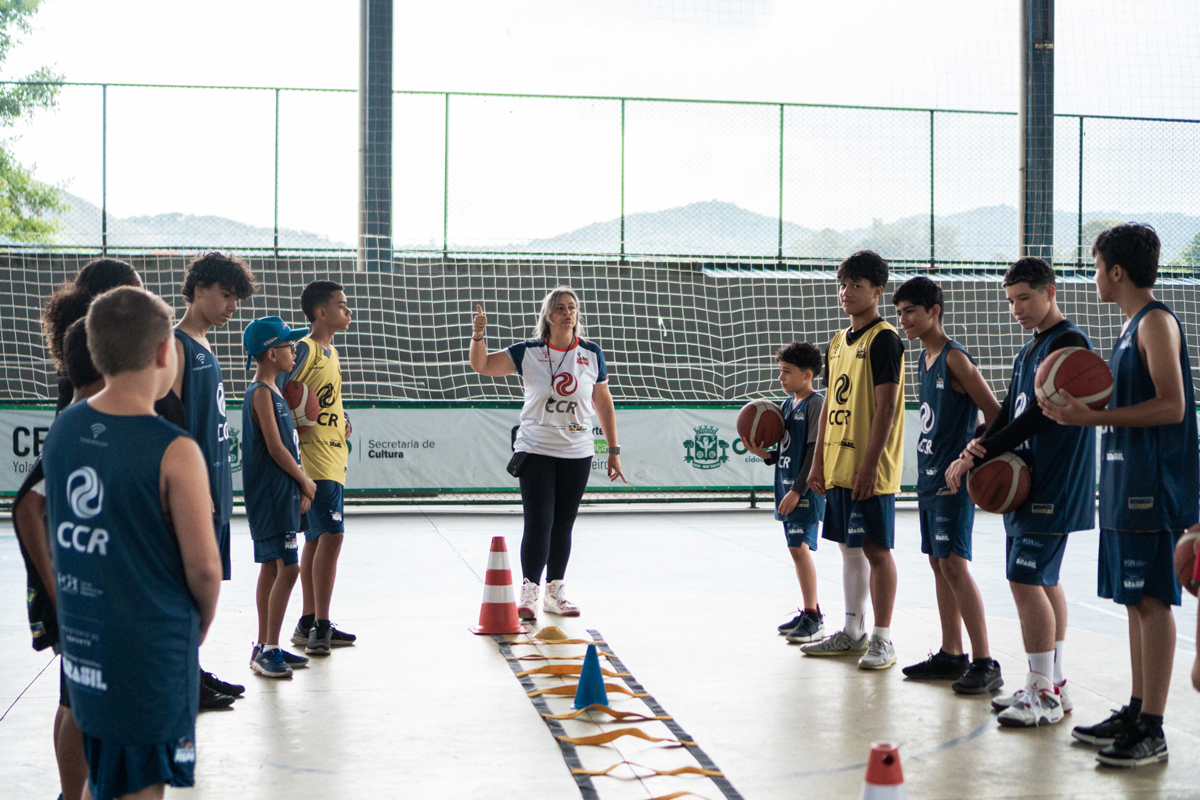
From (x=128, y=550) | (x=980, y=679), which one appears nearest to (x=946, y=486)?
(x=980, y=679)

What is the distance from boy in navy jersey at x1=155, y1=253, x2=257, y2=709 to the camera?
4012 mm

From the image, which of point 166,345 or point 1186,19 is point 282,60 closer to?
point 1186,19

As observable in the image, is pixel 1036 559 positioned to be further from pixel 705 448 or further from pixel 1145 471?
pixel 705 448

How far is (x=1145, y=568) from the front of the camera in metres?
3.61

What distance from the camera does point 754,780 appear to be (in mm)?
3484

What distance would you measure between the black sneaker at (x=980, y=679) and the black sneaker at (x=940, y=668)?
0.64ft

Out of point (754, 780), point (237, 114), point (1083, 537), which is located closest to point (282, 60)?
point (237, 114)

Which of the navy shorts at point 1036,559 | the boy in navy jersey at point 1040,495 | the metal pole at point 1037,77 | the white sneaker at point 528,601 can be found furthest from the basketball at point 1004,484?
the metal pole at point 1037,77

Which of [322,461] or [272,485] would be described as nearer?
[272,485]

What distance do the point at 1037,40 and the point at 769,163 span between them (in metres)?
5.79

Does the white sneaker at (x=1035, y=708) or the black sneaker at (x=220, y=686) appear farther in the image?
the black sneaker at (x=220, y=686)

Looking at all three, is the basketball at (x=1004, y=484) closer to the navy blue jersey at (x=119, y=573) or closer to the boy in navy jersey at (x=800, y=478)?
the boy in navy jersey at (x=800, y=478)

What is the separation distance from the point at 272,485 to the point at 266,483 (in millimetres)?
29

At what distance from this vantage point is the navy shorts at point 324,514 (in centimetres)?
530
